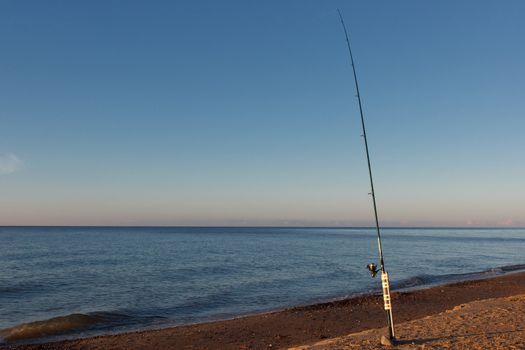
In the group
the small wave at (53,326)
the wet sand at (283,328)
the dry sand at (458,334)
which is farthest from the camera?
the small wave at (53,326)

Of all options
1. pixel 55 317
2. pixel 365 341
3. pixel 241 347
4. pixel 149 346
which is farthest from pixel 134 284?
pixel 365 341

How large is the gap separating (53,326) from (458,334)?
15.2 meters

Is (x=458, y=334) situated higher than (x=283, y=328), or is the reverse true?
(x=458, y=334)

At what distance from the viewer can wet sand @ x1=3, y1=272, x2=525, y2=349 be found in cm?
1343

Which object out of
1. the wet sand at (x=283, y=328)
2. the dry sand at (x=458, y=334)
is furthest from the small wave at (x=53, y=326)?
the dry sand at (x=458, y=334)

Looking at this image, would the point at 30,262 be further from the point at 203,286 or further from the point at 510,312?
the point at 510,312

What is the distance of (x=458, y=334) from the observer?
9.72 m

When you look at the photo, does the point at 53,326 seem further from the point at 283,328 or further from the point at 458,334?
the point at 458,334

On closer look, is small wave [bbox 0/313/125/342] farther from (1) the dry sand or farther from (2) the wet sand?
(1) the dry sand

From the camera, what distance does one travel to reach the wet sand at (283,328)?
13.4 metres

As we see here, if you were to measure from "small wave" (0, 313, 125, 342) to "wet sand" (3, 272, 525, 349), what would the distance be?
2.10 metres

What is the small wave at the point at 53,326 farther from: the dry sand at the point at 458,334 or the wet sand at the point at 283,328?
the dry sand at the point at 458,334

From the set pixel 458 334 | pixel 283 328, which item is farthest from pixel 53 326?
pixel 458 334

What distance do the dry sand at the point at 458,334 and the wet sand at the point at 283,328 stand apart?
0.52 m
